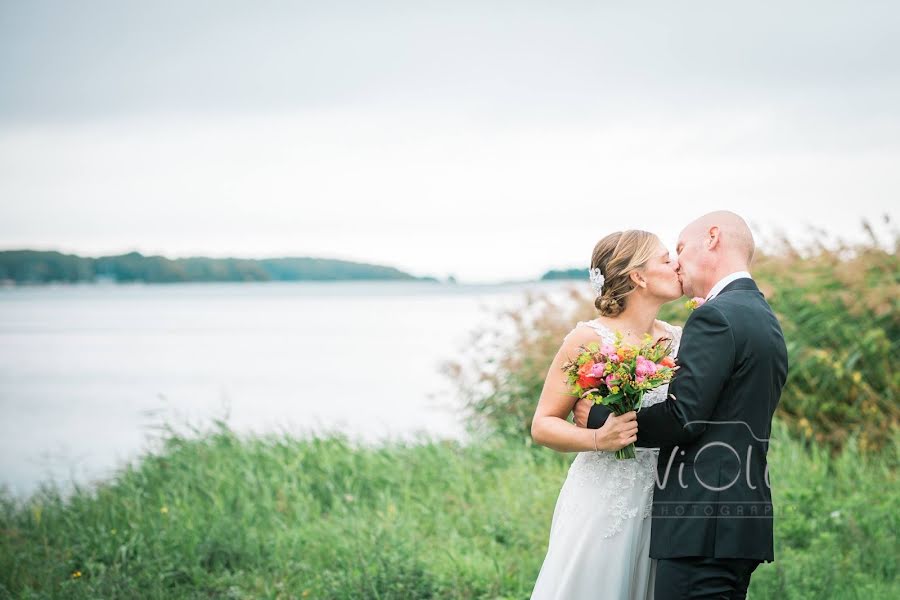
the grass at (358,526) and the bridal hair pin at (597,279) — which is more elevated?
the bridal hair pin at (597,279)

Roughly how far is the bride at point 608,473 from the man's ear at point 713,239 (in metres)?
0.27

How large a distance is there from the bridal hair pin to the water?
5.96 metres

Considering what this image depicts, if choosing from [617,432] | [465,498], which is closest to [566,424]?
[617,432]

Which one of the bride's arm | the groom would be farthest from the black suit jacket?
the bride's arm

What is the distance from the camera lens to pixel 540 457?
28.2 ft

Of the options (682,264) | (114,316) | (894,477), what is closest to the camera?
(682,264)

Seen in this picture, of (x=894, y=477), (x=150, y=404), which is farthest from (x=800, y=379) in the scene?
(x=150, y=404)

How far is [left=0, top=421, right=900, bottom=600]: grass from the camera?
18.7ft

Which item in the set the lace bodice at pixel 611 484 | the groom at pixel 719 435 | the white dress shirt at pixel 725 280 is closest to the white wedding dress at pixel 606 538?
the lace bodice at pixel 611 484

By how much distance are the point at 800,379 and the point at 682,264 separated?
6.28 meters

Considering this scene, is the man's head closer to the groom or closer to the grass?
the groom

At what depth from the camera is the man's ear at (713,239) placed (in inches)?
139

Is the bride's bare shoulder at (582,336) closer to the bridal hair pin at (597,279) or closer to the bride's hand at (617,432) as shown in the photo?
the bridal hair pin at (597,279)

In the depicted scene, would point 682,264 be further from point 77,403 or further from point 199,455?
point 77,403
